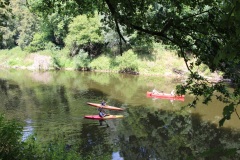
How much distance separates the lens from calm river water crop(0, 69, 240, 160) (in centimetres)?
1366

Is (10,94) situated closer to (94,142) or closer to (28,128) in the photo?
(28,128)

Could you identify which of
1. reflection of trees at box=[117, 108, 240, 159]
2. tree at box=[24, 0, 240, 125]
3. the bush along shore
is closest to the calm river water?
reflection of trees at box=[117, 108, 240, 159]

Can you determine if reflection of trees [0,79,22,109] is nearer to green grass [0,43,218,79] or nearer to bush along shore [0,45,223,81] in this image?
bush along shore [0,45,223,81]

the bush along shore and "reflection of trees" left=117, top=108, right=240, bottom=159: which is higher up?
the bush along shore

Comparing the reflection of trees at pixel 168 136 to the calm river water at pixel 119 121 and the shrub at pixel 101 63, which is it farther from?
the shrub at pixel 101 63

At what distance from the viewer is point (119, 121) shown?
17344 mm

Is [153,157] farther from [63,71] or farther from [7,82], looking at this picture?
[63,71]

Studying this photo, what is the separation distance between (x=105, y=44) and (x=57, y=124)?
2187 cm

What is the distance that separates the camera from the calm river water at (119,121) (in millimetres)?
13664

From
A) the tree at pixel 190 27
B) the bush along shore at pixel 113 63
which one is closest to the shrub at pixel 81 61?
the bush along shore at pixel 113 63

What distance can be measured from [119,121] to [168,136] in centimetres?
344

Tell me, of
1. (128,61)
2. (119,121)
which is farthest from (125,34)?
(128,61)

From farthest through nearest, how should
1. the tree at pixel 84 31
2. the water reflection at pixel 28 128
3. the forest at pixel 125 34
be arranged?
the tree at pixel 84 31 < the water reflection at pixel 28 128 < the forest at pixel 125 34

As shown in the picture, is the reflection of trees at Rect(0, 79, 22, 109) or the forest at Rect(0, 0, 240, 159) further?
the reflection of trees at Rect(0, 79, 22, 109)
